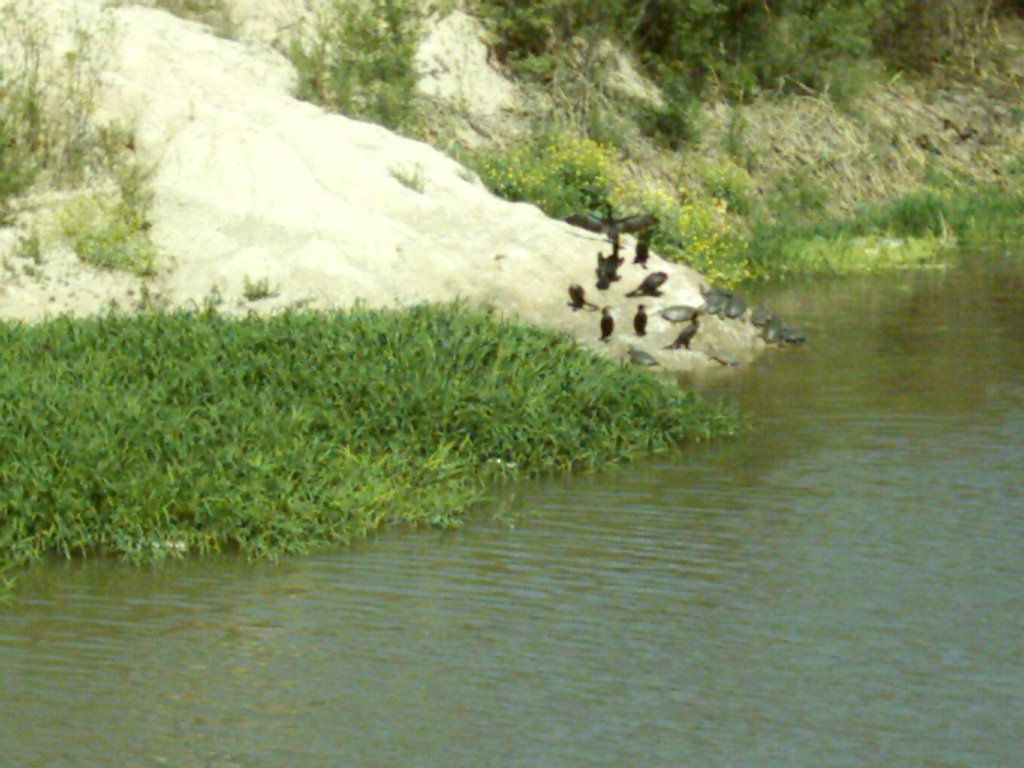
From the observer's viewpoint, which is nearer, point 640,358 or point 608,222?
point 640,358

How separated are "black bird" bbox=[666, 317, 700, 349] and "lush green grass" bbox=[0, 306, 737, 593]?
223cm

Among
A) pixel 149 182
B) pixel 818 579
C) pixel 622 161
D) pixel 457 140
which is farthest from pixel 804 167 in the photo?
pixel 818 579

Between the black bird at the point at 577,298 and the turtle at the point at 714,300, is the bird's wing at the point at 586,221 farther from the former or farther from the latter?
the black bird at the point at 577,298

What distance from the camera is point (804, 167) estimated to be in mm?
25266

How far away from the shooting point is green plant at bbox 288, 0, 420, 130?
806 inches

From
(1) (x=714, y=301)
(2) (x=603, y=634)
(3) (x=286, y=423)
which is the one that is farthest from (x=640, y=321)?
(2) (x=603, y=634)

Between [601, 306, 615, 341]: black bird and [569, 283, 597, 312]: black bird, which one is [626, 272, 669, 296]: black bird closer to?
[569, 283, 597, 312]: black bird

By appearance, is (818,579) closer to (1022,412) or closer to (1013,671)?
(1013,671)

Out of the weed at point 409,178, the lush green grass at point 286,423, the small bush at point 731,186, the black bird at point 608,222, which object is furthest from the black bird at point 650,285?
the small bush at point 731,186

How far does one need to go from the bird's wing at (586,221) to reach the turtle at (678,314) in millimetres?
1660

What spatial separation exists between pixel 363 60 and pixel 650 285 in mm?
7193

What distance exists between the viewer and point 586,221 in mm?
17016

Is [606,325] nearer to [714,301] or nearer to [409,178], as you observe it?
[714,301]

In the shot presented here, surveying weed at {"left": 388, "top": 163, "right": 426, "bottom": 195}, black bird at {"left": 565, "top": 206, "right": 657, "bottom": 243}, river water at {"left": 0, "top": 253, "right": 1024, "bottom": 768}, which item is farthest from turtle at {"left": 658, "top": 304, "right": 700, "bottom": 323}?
river water at {"left": 0, "top": 253, "right": 1024, "bottom": 768}
